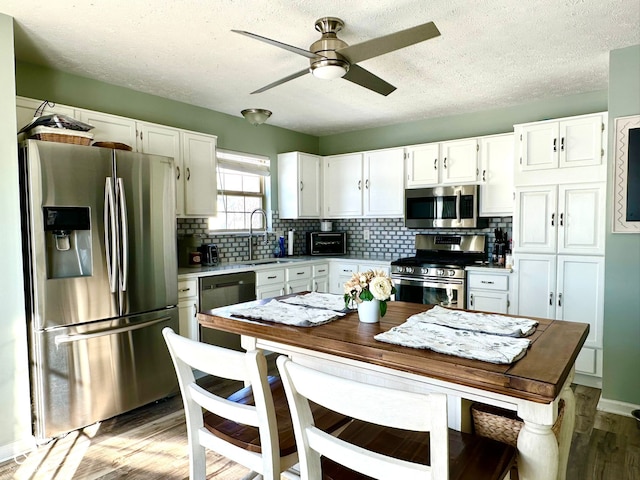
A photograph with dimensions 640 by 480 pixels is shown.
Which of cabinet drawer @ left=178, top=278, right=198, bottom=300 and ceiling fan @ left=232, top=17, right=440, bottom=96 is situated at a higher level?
ceiling fan @ left=232, top=17, right=440, bottom=96

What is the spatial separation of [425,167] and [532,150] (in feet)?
3.65

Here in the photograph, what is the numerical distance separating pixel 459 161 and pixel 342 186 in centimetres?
147

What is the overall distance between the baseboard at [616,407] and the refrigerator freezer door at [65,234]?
3481 mm

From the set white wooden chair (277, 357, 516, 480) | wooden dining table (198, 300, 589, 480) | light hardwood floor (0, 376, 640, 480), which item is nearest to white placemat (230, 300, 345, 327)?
wooden dining table (198, 300, 589, 480)

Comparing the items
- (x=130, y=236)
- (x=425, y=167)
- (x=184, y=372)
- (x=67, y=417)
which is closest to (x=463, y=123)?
(x=425, y=167)

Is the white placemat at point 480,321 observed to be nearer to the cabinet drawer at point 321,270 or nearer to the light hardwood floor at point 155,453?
the light hardwood floor at point 155,453

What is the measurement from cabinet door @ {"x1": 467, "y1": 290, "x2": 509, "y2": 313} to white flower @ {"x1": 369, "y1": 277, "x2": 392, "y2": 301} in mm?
2282


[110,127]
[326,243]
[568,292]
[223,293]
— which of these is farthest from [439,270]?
[110,127]

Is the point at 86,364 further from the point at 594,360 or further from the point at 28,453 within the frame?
the point at 594,360

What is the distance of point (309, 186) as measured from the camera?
16.3ft

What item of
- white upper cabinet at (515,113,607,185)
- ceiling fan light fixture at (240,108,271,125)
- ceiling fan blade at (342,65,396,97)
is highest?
ceiling fan light fixture at (240,108,271,125)

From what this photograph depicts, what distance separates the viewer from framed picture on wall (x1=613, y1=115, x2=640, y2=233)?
2.64m

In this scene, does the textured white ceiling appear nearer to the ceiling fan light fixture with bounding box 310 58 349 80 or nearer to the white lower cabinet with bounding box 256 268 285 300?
the ceiling fan light fixture with bounding box 310 58 349 80

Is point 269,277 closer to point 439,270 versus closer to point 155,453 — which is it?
point 439,270
